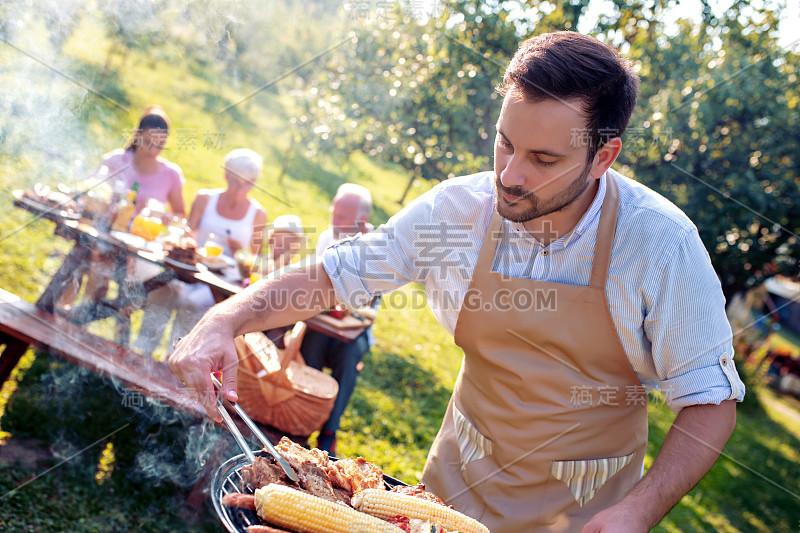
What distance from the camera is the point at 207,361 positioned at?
168cm

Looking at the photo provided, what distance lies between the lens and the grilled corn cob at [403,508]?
158 cm

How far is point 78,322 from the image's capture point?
14.9 feet

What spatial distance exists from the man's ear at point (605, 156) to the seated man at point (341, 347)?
2.50m

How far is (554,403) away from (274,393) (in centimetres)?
226

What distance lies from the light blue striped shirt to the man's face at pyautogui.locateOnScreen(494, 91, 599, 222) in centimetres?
20

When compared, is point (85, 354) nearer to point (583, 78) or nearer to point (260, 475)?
point (260, 475)

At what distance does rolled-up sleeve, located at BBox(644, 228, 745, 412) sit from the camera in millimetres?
1792

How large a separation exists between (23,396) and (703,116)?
7.60m

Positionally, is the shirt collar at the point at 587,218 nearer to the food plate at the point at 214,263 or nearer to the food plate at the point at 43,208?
the food plate at the point at 214,263

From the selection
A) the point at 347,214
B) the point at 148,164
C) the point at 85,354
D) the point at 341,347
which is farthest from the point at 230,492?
the point at 148,164

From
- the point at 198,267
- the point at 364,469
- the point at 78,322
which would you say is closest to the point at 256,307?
the point at 364,469

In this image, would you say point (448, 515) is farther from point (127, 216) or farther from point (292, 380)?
point (127, 216)

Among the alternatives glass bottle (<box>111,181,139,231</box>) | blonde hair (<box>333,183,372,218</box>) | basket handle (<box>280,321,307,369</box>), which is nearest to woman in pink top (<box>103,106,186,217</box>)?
glass bottle (<box>111,181,139,231</box>)

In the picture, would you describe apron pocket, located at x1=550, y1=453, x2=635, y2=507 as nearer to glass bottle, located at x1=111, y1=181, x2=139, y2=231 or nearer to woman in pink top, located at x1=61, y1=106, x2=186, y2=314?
glass bottle, located at x1=111, y1=181, x2=139, y2=231
